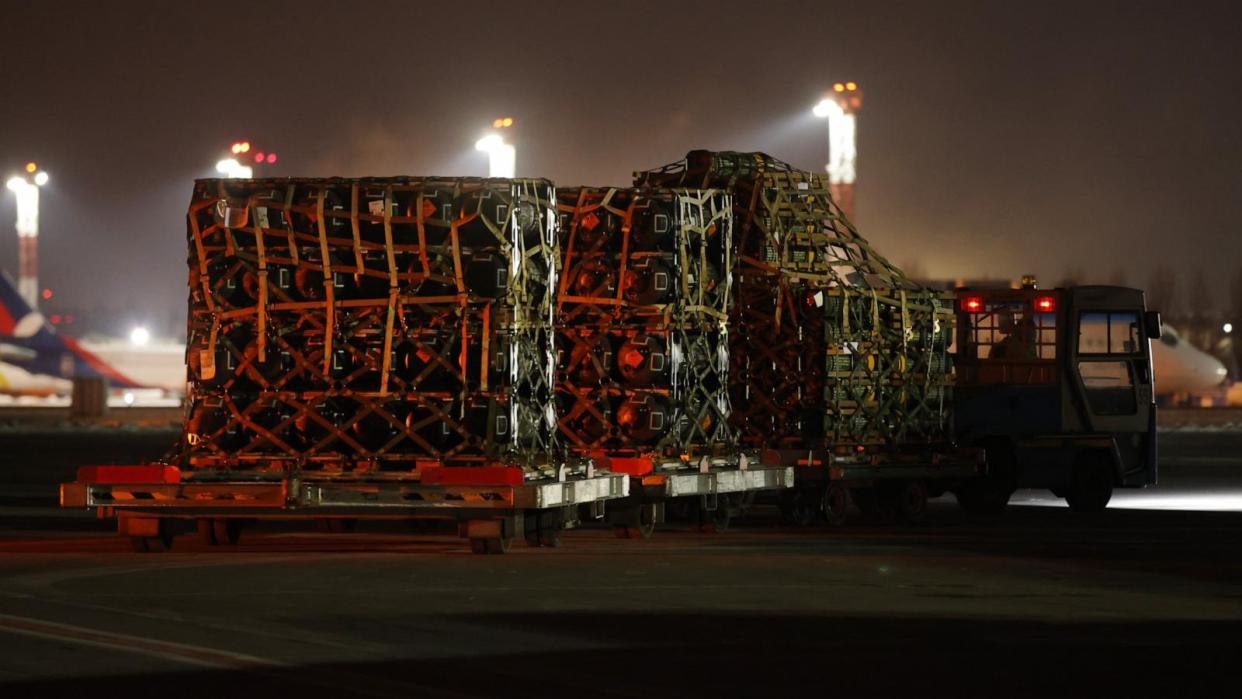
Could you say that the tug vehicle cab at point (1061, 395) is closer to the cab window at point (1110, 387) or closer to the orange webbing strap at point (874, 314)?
the cab window at point (1110, 387)

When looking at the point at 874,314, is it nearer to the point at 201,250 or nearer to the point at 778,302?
the point at 778,302

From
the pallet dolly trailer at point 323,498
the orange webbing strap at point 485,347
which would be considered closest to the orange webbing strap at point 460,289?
the orange webbing strap at point 485,347

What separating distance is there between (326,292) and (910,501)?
10730mm

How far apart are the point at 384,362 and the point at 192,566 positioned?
9.28ft

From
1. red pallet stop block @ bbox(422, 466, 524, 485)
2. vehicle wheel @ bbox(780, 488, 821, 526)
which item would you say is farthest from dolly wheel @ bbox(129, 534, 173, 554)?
vehicle wheel @ bbox(780, 488, 821, 526)

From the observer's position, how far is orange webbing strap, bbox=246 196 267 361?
2077 centimetres

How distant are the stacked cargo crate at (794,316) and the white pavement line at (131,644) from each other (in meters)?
13.5

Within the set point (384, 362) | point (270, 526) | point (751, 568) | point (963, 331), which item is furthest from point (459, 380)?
point (963, 331)

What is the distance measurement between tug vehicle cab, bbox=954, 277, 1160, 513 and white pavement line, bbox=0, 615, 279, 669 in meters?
18.3

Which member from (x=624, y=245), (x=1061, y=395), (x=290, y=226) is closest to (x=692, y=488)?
(x=624, y=245)

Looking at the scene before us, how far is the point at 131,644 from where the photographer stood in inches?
518

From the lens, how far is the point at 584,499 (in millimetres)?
21109

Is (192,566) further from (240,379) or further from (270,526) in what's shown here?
(270,526)

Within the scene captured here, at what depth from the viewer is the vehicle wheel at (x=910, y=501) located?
28.6 metres
